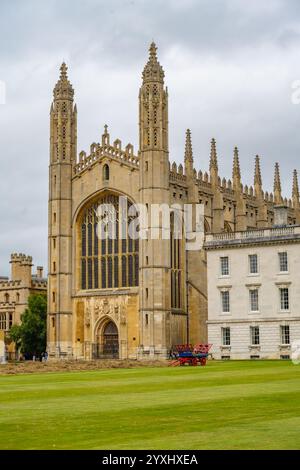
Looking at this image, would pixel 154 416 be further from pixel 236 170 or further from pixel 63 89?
pixel 236 170

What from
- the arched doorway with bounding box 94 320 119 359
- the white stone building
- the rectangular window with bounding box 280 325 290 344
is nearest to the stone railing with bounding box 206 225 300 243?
the white stone building

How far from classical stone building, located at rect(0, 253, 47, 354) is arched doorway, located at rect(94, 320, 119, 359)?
2371 centimetres

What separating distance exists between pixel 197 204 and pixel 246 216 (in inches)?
374

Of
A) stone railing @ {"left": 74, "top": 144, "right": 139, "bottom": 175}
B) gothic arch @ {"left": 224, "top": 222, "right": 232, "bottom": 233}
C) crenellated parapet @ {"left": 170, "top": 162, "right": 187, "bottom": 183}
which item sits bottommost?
gothic arch @ {"left": 224, "top": 222, "right": 232, "bottom": 233}

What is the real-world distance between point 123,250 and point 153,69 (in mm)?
14916

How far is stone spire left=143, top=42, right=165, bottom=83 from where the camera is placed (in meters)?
72.1

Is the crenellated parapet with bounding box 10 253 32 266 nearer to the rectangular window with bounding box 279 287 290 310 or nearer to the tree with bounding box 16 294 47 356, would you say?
the tree with bounding box 16 294 47 356

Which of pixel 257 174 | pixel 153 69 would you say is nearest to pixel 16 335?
pixel 257 174

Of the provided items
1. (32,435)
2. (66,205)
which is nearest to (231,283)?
(66,205)

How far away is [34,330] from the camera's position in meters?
83.1

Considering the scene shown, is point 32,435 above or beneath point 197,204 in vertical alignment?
beneath

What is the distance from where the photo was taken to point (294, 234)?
203 ft

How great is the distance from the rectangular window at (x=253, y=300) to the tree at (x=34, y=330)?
25713 mm
